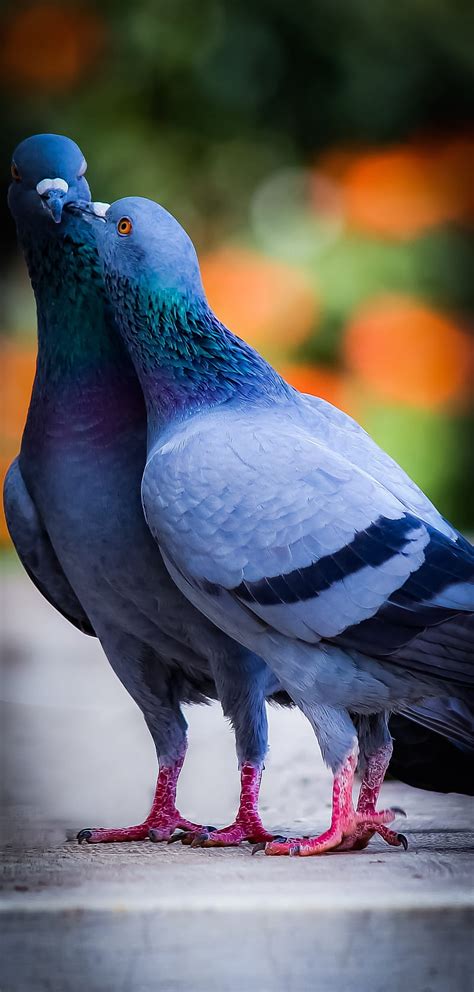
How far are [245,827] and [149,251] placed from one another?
1.77 feet

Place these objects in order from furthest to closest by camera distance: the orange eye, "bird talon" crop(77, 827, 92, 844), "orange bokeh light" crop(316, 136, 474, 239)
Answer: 1. "orange bokeh light" crop(316, 136, 474, 239)
2. "bird talon" crop(77, 827, 92, 844)
3. the orange eye

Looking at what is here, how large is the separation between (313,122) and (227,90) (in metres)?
0.30

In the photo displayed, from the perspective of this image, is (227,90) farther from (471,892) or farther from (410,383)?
(471,892)

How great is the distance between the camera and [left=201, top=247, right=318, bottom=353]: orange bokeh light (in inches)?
144

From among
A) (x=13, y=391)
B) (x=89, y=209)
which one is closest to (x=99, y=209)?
(x=89, y=209)

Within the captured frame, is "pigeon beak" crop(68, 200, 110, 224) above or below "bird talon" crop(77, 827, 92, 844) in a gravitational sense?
above

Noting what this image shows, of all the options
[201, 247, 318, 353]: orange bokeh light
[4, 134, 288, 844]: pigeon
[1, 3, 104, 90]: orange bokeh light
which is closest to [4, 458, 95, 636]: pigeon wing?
[4, 134, 288, 844]: pigeon

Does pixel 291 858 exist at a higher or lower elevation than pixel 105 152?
lower

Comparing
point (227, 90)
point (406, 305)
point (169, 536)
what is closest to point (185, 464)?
point (169, 536)

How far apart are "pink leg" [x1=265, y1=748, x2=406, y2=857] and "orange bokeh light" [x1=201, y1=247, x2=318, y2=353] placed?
2.61 meters

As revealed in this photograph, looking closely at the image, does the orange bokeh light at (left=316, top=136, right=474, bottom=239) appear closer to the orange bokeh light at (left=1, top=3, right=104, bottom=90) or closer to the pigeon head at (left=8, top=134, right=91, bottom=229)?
the orange bokeh light at (left=1, top=3, right=104, bottom=90)

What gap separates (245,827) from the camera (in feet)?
3.81

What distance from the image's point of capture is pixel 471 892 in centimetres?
95

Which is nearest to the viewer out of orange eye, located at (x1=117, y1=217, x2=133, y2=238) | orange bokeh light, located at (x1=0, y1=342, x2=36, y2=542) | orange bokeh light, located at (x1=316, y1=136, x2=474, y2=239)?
orange eye, located at (x1=117, y1=217, x2=133, y2=238)
